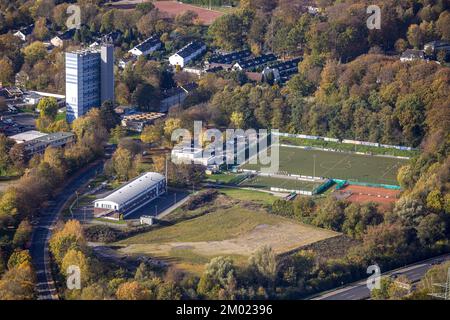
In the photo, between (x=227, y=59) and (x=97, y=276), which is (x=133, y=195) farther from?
(x=227, y=59)

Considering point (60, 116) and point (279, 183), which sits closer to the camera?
point (279, 183)

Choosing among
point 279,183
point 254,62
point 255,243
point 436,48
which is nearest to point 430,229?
point 255,243

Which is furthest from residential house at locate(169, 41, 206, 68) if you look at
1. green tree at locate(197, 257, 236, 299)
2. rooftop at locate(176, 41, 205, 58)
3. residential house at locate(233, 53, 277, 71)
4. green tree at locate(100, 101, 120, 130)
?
green tree at locate(197, 257, 236, 299)

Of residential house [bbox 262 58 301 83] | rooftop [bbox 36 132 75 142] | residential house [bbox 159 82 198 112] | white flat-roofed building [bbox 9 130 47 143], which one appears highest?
residential house [bbox 262 58 301 83]

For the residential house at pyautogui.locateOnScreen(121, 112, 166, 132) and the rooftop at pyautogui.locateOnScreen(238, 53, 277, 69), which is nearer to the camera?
the residential house at pyautogui.locateOnScreen(121, 112, 166, 132)

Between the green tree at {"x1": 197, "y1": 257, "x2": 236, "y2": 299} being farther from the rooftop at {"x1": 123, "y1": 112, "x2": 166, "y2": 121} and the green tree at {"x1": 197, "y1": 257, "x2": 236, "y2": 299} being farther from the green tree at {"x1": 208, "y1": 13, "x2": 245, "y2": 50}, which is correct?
the green tree at {"x1": 208, "y1": 13, "x2": 245, "y2": 50}

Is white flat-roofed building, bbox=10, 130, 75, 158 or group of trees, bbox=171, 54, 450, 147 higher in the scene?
group of trees, bbox=171, 54, 450, 147

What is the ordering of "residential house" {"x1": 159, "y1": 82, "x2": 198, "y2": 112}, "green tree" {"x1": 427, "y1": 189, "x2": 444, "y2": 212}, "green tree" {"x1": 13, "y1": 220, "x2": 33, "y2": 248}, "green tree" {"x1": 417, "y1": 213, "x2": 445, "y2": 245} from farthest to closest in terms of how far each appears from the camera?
"residential house" {"x1": 159, "y1": 82, "x2": 198, "y2": 112}
"green tree" {"x1": 427, "y1": 189, "x2": 444, "y2": 212}
"green tree" {"x1": 417, "y1": 213, "x2": 445, "y2": 245}
"green tree" {"x1": 13, "y1": 220, "x2": 33, "y2": 248}
